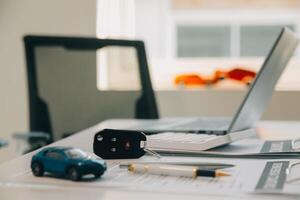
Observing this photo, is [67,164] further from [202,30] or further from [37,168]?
[202,30]

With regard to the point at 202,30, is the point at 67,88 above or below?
below

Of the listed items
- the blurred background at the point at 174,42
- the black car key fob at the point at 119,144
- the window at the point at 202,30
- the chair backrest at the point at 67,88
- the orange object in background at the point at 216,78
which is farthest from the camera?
the window at the point at 202,30

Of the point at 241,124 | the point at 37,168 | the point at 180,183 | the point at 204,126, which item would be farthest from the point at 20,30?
the point at 180,183

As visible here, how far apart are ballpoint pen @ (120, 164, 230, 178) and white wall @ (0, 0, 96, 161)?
165cm

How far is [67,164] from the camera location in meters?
0.77

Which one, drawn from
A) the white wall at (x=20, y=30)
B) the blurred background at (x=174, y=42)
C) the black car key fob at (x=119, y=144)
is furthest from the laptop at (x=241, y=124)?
the white wall at (x=20, y=30)

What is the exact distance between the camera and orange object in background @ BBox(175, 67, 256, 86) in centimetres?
225

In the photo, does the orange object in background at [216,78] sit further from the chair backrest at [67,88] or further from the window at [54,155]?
the window at [54,155]

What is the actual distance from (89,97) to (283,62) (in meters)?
0.91

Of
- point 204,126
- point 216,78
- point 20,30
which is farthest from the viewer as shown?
point 20,30

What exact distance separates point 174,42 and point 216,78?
450 millimetres

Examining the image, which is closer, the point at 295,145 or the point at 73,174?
the point at 73,174

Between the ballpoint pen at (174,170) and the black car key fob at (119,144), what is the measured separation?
0.12 metres

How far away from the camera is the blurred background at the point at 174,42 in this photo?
7.71 feet
